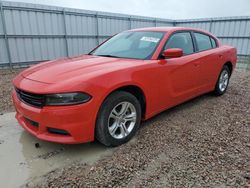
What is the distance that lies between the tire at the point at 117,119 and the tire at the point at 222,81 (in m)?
2.69

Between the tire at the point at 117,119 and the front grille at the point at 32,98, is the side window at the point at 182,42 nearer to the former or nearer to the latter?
the tire at the point at 117,119

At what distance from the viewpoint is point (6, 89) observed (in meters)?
5.55

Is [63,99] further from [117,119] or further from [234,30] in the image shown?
[234,30]

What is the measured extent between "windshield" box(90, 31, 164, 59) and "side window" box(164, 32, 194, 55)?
7.4 inches

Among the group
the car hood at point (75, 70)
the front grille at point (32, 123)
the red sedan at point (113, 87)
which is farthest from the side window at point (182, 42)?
the front grille at point (32, 123)

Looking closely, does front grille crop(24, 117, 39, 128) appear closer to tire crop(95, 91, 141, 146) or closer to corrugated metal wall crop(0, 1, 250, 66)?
tire crop(95, 91, 141, 146)

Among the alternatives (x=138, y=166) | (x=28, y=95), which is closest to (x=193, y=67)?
(x=138, y=166)

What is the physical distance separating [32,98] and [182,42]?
2658mm

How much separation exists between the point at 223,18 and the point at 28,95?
1331 cm

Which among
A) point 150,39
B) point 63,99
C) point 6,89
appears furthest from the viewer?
point 6,89

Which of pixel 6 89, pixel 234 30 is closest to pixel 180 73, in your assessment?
pixel 6 89

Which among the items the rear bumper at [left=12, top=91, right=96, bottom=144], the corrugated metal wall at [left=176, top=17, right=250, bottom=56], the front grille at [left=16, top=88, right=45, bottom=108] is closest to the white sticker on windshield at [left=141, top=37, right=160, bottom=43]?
the rear bumper at [left=12, top=91, right=96, bottom=144]

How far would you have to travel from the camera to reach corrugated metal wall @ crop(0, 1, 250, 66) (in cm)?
834

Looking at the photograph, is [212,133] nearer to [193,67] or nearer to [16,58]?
[193,67]
